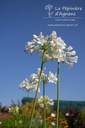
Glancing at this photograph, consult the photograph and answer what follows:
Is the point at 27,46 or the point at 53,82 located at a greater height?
the point at 27,46

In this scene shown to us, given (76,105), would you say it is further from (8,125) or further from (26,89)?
(26,89)

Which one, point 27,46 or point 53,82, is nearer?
point 27,46

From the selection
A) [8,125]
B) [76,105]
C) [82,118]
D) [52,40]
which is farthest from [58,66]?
[76,105]

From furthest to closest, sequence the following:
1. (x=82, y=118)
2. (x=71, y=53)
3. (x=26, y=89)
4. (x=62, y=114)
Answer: (x=62, y=114), (x=82, y=118), (x=26, y=89), (x=71, y=53)

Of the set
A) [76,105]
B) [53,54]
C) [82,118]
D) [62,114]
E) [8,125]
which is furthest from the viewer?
[76,105]

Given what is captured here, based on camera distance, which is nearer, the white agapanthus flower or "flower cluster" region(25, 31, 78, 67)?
"flower cluster" region(25, 31, 78, 67)

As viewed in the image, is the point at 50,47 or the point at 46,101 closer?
the point at 50,47

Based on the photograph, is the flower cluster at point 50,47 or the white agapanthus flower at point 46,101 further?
the white agapanthus flower at point 46,101

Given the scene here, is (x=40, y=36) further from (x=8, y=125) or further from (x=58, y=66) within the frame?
(x=8, y=125)

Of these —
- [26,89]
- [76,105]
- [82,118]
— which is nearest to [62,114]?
[82,118]
